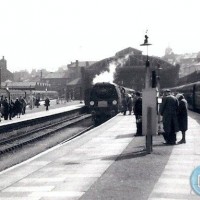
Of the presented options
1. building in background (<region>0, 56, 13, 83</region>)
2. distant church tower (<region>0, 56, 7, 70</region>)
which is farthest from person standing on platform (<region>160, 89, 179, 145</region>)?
distant church tower (<region>0, 56, 7, 70</region>)

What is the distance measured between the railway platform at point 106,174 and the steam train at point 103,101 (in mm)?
15878

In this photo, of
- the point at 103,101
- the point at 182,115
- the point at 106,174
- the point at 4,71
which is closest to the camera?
the point at 106,174

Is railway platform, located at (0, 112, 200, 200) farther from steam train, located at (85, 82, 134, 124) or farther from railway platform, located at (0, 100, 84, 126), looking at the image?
steam train, located at (85, 82, 134, 124)

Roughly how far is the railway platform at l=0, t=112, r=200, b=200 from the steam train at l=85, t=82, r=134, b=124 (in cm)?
1588

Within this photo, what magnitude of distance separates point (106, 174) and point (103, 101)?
68.9 feet

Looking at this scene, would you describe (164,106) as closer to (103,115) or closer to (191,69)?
(103,115)

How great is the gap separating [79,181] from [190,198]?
2319 mm

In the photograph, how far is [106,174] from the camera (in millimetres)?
8711

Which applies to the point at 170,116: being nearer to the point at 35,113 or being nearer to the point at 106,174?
the point at 106,174

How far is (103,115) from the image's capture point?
2958 cm

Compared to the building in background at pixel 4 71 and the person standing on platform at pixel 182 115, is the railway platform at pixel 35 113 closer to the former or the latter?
the person standing on platform at pixel 182 115

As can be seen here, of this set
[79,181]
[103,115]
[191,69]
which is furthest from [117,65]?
[79,181]

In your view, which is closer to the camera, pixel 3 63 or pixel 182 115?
pixel 182 115

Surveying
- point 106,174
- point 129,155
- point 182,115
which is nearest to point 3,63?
point 182,115
